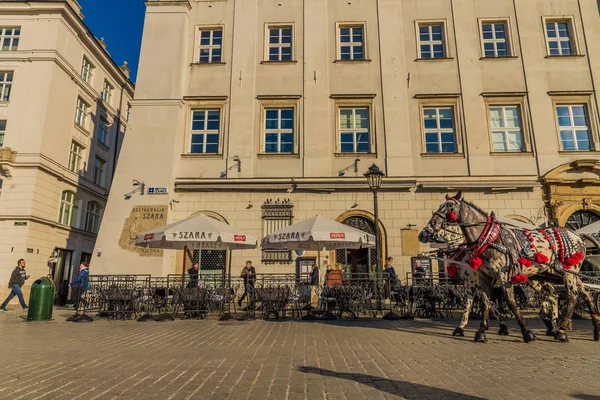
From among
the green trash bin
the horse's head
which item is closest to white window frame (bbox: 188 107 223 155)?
the green trash bin

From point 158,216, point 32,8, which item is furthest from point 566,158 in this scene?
point 32,8

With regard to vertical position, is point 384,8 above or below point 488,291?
above

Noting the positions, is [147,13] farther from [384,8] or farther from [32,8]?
[384,8]

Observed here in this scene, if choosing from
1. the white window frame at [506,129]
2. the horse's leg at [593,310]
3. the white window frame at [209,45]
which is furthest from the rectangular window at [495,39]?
the horse's leg at [593,310]

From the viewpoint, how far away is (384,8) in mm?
18844

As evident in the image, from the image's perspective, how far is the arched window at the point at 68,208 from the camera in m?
23.8

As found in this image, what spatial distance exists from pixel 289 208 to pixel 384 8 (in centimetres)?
1089

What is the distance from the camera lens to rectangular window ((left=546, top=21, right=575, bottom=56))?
59.6 ft

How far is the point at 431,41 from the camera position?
18.7 metres

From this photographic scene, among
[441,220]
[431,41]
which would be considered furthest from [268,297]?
[431,41]

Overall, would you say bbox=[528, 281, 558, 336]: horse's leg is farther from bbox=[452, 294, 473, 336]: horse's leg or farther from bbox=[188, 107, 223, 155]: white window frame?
bbox=[188, 107, 223, 155]: white window frame

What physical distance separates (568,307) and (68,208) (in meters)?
26.4

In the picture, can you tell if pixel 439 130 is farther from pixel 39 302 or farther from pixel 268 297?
pixel 39 302

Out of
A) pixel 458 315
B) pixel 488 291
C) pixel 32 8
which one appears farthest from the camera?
pixel 32 8
